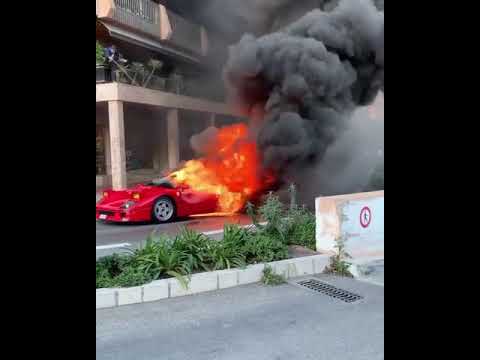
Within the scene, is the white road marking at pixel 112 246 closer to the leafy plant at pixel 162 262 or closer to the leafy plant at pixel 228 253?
the leafy plant at pixel 162 262

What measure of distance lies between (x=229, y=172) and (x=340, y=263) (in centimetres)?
613

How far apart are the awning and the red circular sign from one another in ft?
37.4

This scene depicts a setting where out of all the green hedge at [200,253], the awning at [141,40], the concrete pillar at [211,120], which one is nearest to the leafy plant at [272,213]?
the green hedge at [200,253]

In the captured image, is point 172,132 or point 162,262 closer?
point 162,262

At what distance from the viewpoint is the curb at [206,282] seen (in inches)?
158

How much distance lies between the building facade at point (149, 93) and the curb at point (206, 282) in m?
9.16

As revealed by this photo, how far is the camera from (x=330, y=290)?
450 cm

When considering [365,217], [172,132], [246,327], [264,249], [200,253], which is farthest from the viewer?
[172,132]

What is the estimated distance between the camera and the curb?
402cm

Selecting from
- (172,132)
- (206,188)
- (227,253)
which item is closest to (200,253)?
(227,253)

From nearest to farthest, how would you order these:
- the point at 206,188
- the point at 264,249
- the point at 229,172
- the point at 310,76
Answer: the point at 264,249, the point at 206,188, the point at 229,172, the point at 310,76

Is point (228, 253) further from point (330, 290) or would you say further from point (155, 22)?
point (155, 22)
